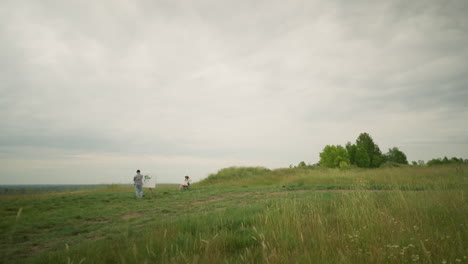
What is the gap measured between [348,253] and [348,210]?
2801 millimetres

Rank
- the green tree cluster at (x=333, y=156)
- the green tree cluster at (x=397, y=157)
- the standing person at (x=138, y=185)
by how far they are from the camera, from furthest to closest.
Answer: the green tree cluster at (x=397, y=157) < the green tree cluster at (x=333, y=156) < the standing person at (x=138, y=185)

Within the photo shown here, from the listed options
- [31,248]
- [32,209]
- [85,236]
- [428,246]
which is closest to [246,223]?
[428,246]

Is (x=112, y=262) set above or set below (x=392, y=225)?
below

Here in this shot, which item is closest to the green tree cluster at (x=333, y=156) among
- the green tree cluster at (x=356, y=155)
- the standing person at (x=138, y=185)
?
the green tree cluster at (x=356, y=155)

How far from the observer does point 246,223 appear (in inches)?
208

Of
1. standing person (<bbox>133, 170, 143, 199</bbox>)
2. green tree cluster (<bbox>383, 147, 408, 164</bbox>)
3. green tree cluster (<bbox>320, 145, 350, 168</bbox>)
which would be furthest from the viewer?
green tree cluster (<bbox>383, 147, 408, 164</bbox>)

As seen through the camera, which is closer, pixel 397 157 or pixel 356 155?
pixel 356 155

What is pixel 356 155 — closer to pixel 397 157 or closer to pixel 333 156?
pixel 333 156

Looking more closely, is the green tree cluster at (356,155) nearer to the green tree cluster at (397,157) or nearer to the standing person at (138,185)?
the green tree cluster at (397,157)

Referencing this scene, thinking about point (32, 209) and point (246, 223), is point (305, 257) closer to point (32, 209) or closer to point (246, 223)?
point (246, 223)

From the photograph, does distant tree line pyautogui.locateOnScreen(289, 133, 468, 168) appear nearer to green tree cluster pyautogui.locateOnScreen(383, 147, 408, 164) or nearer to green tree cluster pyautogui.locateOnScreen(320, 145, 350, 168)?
green tree cluster pyautogui.locateOnScreen(320, 145, 350, 168)

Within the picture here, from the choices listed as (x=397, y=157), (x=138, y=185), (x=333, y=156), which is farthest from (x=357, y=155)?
(x=138, y=185)

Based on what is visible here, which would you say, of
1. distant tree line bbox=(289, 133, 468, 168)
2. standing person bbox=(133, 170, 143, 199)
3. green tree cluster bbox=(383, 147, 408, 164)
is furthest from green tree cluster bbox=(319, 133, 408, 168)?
standing person bbox=(133, 170, 143, 199)

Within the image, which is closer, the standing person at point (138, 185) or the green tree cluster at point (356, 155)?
the standing person at point (138, 185)
